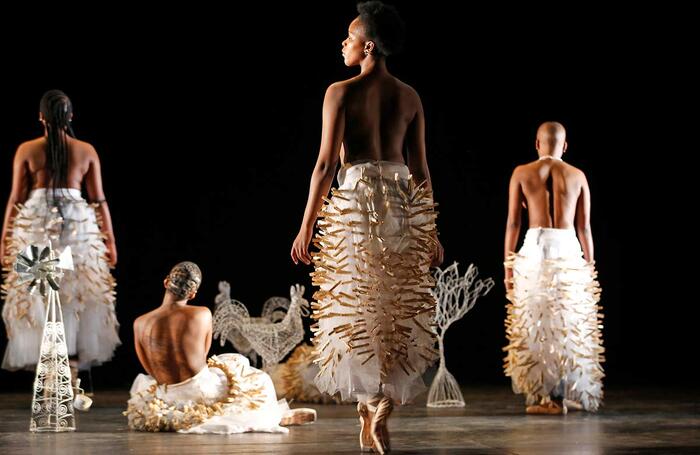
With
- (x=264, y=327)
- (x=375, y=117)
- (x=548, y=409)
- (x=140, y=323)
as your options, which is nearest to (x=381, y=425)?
(x=375, y=117)

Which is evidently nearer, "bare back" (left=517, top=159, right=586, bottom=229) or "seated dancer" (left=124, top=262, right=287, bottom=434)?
"seated dancer" (left=124, top=262, right=287, bottom=434)

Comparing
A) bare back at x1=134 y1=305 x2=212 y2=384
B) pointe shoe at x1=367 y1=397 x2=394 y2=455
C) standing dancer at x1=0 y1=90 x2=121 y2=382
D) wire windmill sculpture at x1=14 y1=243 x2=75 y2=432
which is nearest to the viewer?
pointe shoe at x1=367 y1=397 x2=394 y2=455

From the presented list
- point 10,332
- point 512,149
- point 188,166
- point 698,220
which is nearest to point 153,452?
point 10,332

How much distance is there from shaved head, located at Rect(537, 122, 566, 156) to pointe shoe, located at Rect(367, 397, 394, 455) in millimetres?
2273

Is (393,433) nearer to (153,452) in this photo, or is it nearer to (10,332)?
(153,452)

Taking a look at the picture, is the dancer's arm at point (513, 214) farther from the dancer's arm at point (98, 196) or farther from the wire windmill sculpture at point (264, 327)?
the dancer's arm at point (98, 196)

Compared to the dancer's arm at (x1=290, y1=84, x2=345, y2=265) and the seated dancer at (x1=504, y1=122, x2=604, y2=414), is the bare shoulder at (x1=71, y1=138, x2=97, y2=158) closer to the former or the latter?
the seated dancer at (x1=504, y1=122, x2=604, y2=414)

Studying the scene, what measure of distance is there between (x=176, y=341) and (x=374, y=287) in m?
1.25

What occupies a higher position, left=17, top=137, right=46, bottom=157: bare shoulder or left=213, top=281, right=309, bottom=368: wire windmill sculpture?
left=17, top=137, right=46, bottom=157: bare shoulder

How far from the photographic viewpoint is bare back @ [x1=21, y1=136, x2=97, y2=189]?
18.0 feet

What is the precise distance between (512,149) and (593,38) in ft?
3.08

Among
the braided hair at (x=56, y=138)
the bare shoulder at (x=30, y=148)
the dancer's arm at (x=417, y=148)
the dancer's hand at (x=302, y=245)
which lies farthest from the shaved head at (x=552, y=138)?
the bare shoulder at (x=30, y=148)

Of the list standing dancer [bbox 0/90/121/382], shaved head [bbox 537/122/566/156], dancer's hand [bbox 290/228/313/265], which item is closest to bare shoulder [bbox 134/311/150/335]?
standing dancer [bbox 0/90/121/382]

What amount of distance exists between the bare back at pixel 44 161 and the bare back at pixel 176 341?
1.31 m
